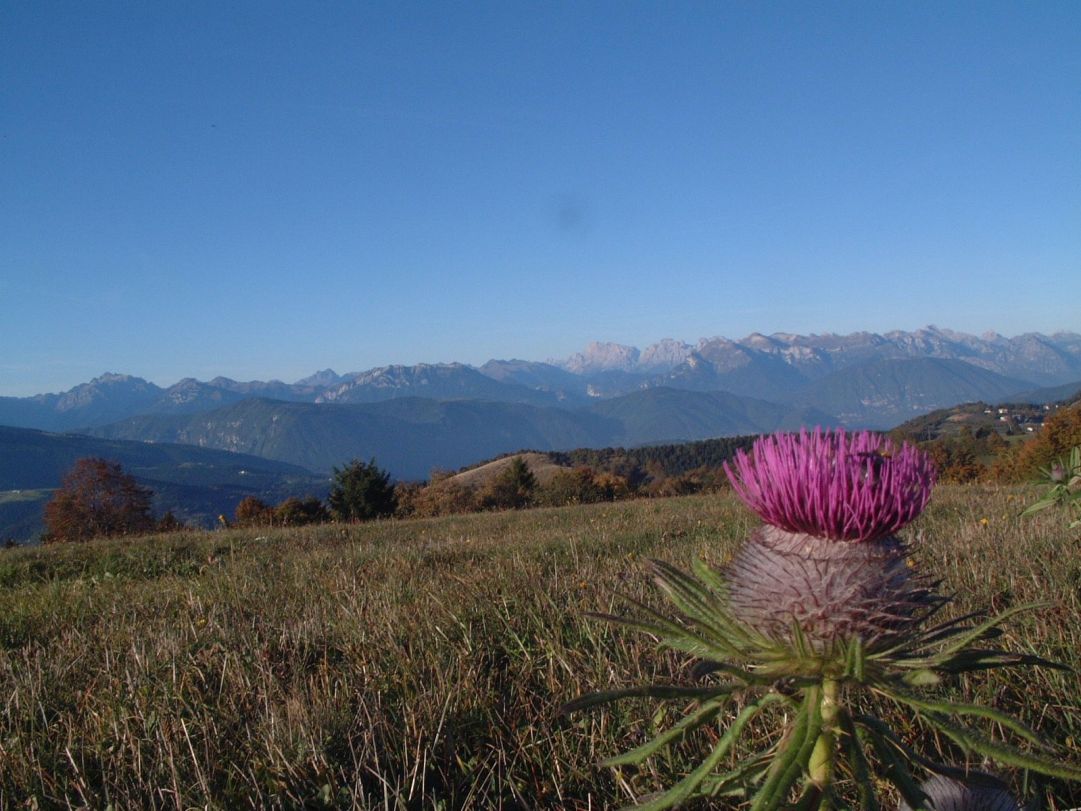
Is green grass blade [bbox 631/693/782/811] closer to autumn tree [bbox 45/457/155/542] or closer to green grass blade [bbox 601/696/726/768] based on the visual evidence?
green grass blade [bbox 601/696/726/768]

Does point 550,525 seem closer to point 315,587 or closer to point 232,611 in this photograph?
point 315,587

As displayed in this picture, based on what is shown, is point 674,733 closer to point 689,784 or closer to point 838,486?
point 689,784

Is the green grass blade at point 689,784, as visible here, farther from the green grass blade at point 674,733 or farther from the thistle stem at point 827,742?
the thistle stem at point 827,742

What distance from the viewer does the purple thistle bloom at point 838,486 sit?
5.33 ft

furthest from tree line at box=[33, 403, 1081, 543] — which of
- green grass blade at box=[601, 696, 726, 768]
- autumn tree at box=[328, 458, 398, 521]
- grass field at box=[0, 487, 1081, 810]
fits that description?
green grass blade at box=[601, 696, 726, 768]

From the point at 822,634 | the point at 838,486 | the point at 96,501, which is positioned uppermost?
the point at 838,486

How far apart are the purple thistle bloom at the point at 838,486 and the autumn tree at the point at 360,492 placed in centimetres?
3610

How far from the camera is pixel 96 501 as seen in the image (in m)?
53.2

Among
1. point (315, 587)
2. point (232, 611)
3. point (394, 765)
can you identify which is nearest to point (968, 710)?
point (394, 765)

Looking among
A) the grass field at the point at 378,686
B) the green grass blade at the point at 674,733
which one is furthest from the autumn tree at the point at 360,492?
the green grass blade at the point at 674,733

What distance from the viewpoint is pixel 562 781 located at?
2.46m

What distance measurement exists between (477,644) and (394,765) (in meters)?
1.13

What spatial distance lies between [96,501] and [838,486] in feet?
209

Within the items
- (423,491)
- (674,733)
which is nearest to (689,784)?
(674,733)
